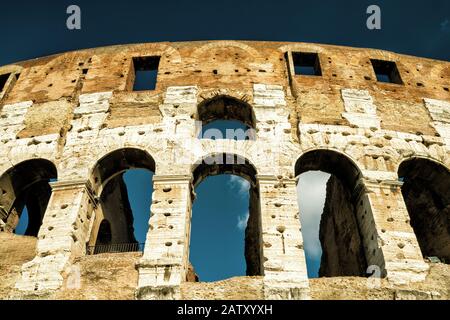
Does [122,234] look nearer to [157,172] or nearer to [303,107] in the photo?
[157,172]

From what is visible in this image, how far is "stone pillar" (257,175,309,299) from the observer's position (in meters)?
6.91

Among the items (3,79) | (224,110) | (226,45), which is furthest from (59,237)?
(3,79)

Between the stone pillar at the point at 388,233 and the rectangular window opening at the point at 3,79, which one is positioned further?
the rectangular window opening at the point at 3,79

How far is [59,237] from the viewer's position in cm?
773

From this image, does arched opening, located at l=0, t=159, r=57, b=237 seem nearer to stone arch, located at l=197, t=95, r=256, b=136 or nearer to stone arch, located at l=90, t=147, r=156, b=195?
stone arch, located at l=90, t=147, r=156, b=195

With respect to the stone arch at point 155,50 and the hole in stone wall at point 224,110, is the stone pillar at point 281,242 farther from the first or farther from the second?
the stone arch at point 155,50

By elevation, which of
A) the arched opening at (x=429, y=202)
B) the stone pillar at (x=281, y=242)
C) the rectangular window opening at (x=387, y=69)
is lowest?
the stone pillar at (x=281, y=242)

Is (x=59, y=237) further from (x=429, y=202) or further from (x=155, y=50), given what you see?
(x=429, y=202)

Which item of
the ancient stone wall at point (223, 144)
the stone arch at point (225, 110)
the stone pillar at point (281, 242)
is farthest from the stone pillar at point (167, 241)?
the stone arch at point (225, 110)

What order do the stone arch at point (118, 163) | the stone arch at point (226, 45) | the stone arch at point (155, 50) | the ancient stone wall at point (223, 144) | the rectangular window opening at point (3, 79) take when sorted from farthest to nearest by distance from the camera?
1. the rectangular window opening at point (3, 79)
2. the stone arch at point (155, 50)
3. the stone arch at point (226, 45)
4. the stone arch at point (118, 163)
5. the ancient stone wall at point (223, 144)

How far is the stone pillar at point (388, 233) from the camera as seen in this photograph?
7238mm

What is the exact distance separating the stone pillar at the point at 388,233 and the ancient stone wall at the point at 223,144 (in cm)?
2

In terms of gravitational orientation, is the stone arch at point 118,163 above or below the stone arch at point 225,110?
below

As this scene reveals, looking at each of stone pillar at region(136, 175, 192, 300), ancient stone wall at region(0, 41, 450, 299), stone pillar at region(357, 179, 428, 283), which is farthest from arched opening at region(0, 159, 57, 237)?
stone pillar at region(357, 179, 428, 283)
